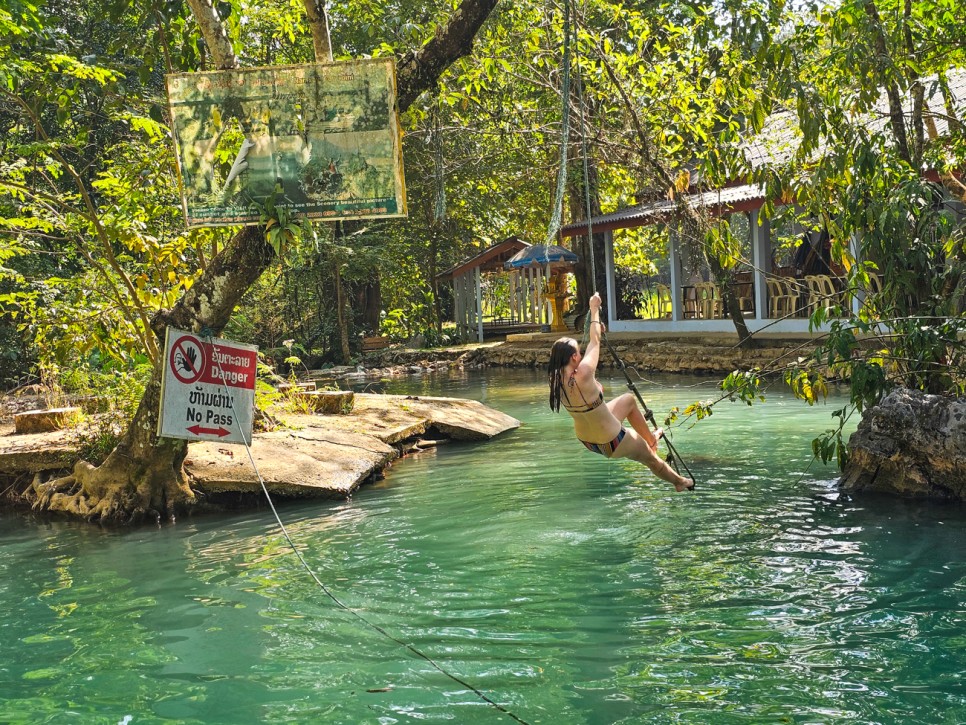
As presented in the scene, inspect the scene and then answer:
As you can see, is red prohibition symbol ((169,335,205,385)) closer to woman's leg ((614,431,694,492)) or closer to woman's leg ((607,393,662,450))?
woman's leg ((607,393,662,450))

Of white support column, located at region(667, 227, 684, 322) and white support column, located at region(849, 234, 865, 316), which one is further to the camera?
white support column, located at region(667, 227, 684, 322)

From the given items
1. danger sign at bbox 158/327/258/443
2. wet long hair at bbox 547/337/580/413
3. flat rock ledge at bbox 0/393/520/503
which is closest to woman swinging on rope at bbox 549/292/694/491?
wet long hair at bbox 547/337/580/413

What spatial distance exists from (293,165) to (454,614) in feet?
13.4

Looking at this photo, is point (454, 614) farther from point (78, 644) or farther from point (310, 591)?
point (78, 644)

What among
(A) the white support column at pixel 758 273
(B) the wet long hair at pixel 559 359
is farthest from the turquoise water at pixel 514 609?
(A) the white support column at pixel 758 273

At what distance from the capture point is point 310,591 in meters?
7.00

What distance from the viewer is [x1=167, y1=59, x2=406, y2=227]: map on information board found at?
8266 millimetres

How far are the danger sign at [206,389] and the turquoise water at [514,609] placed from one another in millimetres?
1027

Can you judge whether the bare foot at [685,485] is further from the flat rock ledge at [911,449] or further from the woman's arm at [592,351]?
the flat rock ledge at [911,449]

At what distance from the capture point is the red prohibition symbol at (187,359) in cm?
833

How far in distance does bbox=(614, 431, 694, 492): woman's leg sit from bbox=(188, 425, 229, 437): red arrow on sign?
10.8ft

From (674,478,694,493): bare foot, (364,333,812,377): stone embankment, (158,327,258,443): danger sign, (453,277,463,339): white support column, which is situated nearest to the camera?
(674,478,694,493): bare foot

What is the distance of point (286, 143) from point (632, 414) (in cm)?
364

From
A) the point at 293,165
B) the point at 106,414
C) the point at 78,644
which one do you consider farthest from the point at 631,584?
the point at 106,414
